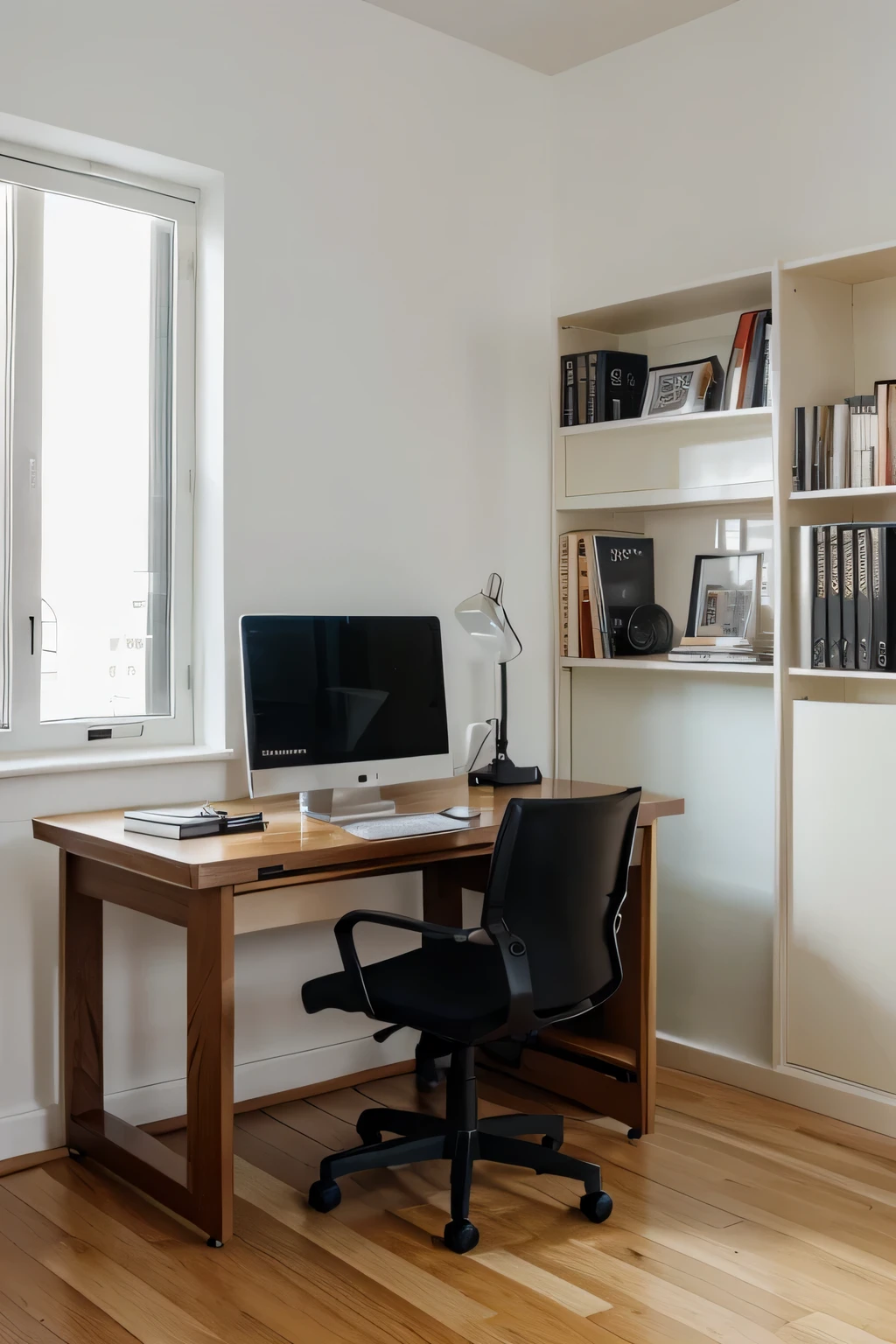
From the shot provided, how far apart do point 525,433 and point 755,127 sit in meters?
1.07

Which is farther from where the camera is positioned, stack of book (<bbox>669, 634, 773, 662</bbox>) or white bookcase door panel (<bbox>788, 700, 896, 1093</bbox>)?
stack of book (<bbox>669, 634, 773, 662</bbox>)

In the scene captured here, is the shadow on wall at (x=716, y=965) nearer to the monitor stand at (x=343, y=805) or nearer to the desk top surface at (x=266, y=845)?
the desk top surface at (x=266, y=845)

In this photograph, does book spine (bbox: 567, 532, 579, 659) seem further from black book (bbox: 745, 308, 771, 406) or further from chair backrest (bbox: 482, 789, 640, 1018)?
chair backrest (bbox: 482, 789, 640, 1018)

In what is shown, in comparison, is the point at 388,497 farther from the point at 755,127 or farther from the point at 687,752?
the point at 755,127

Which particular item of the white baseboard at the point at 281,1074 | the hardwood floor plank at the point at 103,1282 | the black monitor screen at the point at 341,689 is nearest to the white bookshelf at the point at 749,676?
the black monitor screen at the point at 341,689

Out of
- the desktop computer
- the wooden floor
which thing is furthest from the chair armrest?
the wooden floor

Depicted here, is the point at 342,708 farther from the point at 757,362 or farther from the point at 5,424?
the point at 757,362

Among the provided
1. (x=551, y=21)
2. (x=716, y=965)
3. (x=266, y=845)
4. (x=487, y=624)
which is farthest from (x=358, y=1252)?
(x=551, y=21)

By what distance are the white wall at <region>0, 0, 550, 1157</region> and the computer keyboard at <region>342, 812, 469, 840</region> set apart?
1.87 ft

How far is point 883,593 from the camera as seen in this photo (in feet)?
9.62

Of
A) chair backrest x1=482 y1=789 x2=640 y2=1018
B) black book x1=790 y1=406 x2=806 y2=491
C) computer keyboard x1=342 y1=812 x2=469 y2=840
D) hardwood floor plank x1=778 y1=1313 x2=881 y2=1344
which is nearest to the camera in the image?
hardwood floor plank x1=778 y1=1313 x2=881 y2=1344

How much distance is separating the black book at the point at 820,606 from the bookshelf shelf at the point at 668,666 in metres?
0.15

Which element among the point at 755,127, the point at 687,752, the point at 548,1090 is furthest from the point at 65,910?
the point at 755,127

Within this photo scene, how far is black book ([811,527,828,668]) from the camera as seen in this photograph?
3.05m
